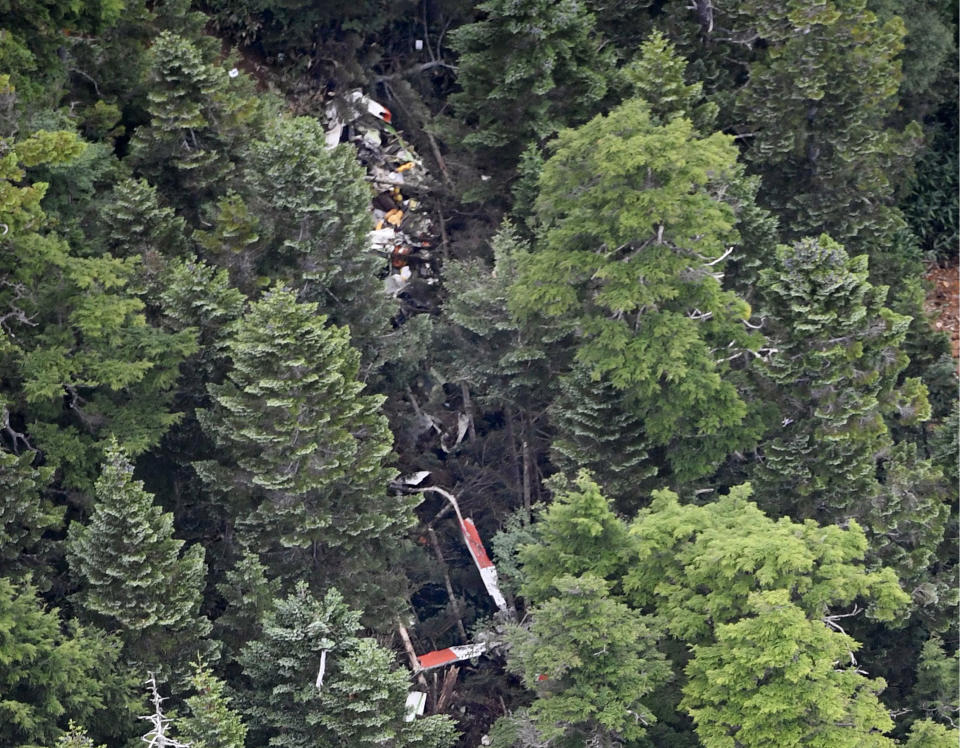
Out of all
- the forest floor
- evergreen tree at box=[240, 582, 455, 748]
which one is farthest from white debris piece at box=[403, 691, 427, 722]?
the forest floor

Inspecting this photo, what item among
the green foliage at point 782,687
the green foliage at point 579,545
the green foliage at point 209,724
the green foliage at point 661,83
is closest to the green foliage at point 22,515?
the green foliage at point 209,724

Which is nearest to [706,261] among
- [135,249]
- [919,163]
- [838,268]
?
[838,268]

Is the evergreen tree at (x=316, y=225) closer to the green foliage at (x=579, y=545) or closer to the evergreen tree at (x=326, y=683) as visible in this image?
the green foliage at (x=579, y=545)

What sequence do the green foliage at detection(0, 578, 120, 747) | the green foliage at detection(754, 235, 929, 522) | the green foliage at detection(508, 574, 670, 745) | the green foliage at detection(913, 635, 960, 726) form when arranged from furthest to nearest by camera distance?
the green foliage at detection(754, 235, 929, 522)
the green foliage at detection(913, 635, 960, 726)
the green foliage at detection(508, 574, 670, 745)
the green foliage at detection(0, 578, 120, 747)

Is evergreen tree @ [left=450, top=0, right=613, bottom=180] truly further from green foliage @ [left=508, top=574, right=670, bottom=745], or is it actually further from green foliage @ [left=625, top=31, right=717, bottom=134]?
green foliage @ [left=508, top=574, right=670, bottom=745]

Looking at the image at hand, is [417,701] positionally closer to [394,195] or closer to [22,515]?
[22,515]

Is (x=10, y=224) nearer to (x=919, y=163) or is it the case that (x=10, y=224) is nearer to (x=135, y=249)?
(x=135, y=249)
